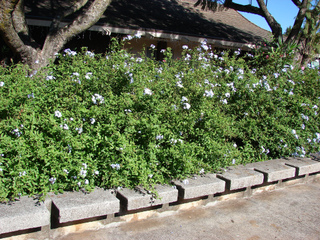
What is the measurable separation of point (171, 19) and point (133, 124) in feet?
36.7

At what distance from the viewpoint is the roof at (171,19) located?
1098cm

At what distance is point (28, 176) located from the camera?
2.84 m

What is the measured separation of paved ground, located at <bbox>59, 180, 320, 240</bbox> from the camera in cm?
311

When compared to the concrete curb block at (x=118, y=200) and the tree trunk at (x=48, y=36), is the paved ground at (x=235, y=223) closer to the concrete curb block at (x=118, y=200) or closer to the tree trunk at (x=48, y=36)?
the concrete curb block at (x=118, y=200)

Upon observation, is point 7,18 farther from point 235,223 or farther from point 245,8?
point 245,8

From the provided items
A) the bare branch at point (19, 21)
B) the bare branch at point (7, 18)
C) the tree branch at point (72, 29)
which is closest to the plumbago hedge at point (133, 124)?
the bare branch at point (7, 18)

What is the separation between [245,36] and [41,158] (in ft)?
46.3

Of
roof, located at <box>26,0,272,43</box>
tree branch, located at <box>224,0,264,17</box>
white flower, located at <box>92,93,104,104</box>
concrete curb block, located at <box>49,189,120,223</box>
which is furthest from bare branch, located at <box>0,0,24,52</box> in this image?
tree branch, located at <box>224,0,264,17</box>

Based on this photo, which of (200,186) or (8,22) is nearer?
(200,186)

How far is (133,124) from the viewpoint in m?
3.42

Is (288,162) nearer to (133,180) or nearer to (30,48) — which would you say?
(133,180)

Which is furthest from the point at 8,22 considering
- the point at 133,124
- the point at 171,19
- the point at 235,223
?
the point at 171,19

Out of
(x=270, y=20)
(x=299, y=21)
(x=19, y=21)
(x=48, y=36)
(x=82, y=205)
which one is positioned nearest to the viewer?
(x=82, y=205)

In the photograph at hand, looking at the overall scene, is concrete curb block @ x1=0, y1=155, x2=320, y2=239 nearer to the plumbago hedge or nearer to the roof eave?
the plumbago hedge
